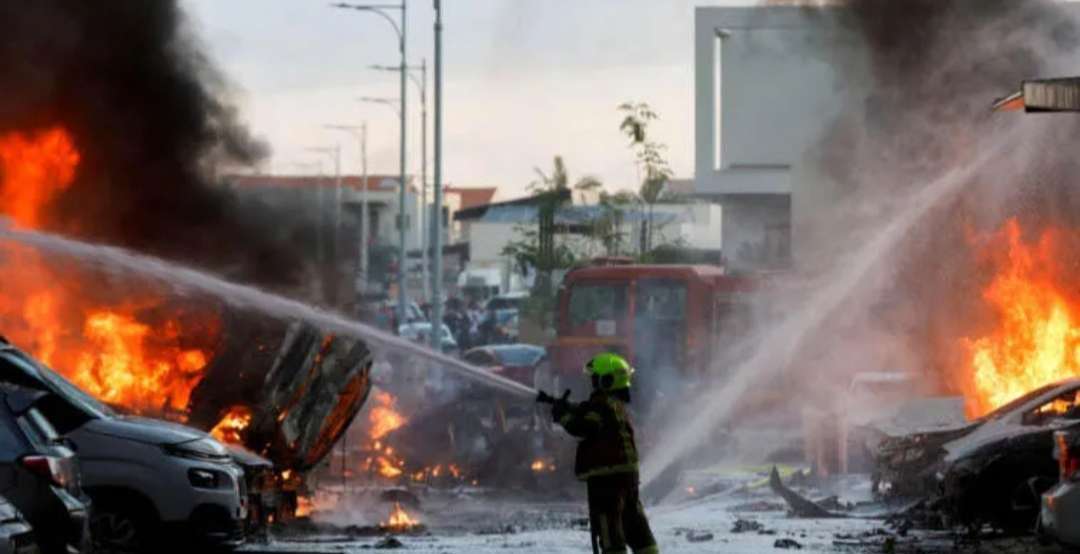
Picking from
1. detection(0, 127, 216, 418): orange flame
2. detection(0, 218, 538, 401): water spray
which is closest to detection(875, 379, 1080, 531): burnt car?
detection(0, 218, 538, 401): water spray

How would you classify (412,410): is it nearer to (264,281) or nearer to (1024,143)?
(264,281)

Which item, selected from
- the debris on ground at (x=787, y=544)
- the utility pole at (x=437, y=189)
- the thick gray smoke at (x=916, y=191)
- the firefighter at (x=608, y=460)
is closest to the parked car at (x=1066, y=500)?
the debris on ground at (x=787, y=544)

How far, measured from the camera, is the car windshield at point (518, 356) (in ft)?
123

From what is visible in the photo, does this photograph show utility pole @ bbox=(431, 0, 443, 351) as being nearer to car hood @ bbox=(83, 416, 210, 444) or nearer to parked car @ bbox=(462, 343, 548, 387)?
parked car @ bbox=(462, 343, 548, 387)

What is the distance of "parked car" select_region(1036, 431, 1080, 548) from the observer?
47.6 feet

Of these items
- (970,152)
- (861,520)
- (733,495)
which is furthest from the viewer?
(970,152)

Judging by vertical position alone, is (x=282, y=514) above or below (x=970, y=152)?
below

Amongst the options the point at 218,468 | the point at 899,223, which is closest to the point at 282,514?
the point at 218,468

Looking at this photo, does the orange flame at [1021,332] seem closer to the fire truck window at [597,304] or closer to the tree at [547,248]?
the fire truck window at [597,304]

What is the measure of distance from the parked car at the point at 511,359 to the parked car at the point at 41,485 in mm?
23689

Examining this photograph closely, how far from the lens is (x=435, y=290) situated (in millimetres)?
46219

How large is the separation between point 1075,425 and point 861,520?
465 centimetres

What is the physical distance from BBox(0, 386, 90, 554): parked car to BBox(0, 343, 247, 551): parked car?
2558 mm

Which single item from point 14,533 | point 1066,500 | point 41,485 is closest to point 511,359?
point 1066,500
